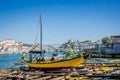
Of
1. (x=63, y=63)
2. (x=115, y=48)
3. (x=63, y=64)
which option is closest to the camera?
(x=63, y=63)

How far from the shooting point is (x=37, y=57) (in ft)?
107

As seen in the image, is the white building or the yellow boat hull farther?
the white building

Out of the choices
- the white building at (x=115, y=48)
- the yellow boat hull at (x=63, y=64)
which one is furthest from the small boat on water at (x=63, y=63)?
the white building at (x=115, y=48)

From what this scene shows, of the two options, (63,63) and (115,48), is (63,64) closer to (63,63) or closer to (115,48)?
(63,63)

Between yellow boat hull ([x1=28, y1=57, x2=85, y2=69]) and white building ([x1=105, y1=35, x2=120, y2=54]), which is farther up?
white building ([x1=105, y1=35, x2=120, y2=54])

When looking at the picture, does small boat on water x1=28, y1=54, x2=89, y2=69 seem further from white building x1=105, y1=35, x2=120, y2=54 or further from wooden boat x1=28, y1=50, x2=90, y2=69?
white building x1=105, y1=35, x2=120, y2=54

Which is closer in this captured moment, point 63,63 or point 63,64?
point 63,63

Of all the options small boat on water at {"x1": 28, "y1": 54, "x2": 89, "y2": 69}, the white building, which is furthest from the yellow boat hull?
the white building

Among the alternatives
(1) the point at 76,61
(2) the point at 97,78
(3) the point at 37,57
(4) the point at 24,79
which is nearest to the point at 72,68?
(1) the point at 76,61

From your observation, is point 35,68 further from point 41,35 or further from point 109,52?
point 109,52

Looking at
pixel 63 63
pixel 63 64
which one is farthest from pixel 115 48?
pixel 63 63

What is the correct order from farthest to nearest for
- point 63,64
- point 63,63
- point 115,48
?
1. point 115,48
2. point 63,64
3. point 63,63

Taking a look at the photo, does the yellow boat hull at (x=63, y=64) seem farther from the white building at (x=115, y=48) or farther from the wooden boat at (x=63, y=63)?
the white building at (x=115, y=48)

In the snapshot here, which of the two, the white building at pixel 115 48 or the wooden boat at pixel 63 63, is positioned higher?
the white building at pixel 115 48
